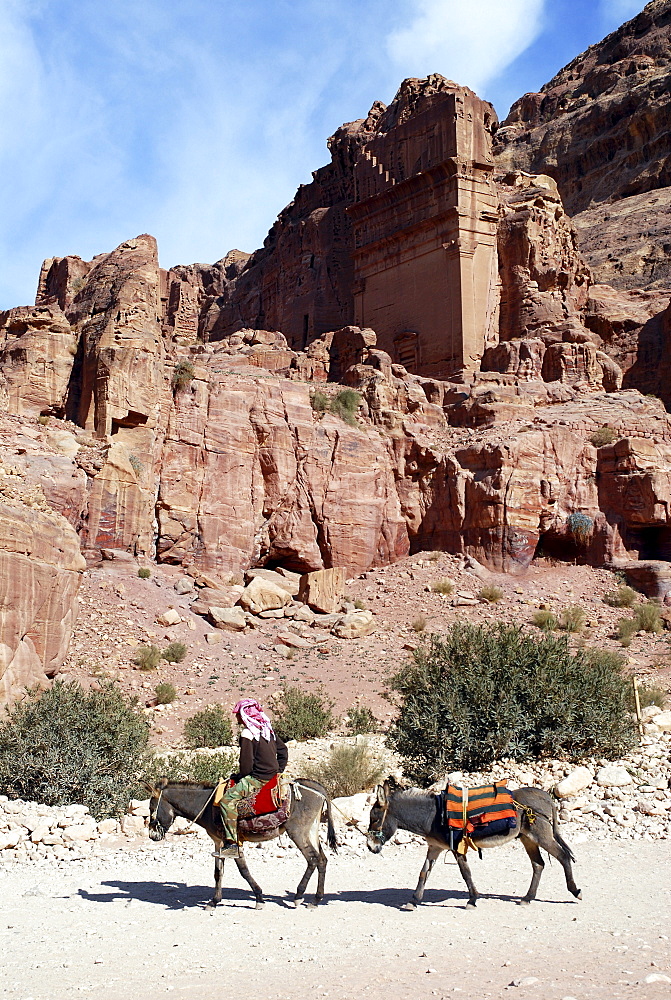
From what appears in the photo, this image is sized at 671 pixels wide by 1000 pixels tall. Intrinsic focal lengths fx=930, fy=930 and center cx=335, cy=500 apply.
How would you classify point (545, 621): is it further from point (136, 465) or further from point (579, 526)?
point (136, 465)

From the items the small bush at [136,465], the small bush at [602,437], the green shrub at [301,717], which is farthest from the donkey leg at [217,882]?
the small bush at [602,437]

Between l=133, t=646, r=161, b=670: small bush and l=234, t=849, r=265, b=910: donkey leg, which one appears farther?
l=133, t=646, r=161, b=670: small bush

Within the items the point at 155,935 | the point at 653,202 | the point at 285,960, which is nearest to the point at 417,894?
the point at 285,960

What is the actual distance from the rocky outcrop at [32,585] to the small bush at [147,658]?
13.1 feet

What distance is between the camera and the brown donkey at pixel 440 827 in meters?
7.91

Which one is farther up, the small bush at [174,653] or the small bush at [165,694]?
the small bush at [174,653]

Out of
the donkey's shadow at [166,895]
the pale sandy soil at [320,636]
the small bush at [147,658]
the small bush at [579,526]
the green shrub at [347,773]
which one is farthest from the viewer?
the small bush at [579,526]

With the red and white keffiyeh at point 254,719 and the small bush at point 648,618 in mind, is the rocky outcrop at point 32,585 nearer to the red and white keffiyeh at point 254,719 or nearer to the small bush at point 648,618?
the red and white keffiyeh at point 254,719

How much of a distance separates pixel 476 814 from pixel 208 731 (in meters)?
10.7

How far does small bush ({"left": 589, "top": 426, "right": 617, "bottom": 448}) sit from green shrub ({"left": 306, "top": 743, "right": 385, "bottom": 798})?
21.6 meters

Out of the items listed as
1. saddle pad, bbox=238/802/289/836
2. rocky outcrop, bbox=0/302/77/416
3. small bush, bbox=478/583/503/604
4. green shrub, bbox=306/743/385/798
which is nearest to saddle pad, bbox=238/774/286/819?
saddle pad, bbox=238/802/289/836

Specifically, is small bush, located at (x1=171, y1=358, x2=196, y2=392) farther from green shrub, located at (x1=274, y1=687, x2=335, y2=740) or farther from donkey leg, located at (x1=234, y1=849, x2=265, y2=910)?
donkey leg, located at (x1=234, y1=849, x2=265, y2=910)

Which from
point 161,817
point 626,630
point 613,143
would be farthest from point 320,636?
point 613,143

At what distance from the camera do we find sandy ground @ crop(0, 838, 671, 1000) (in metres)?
5.99
